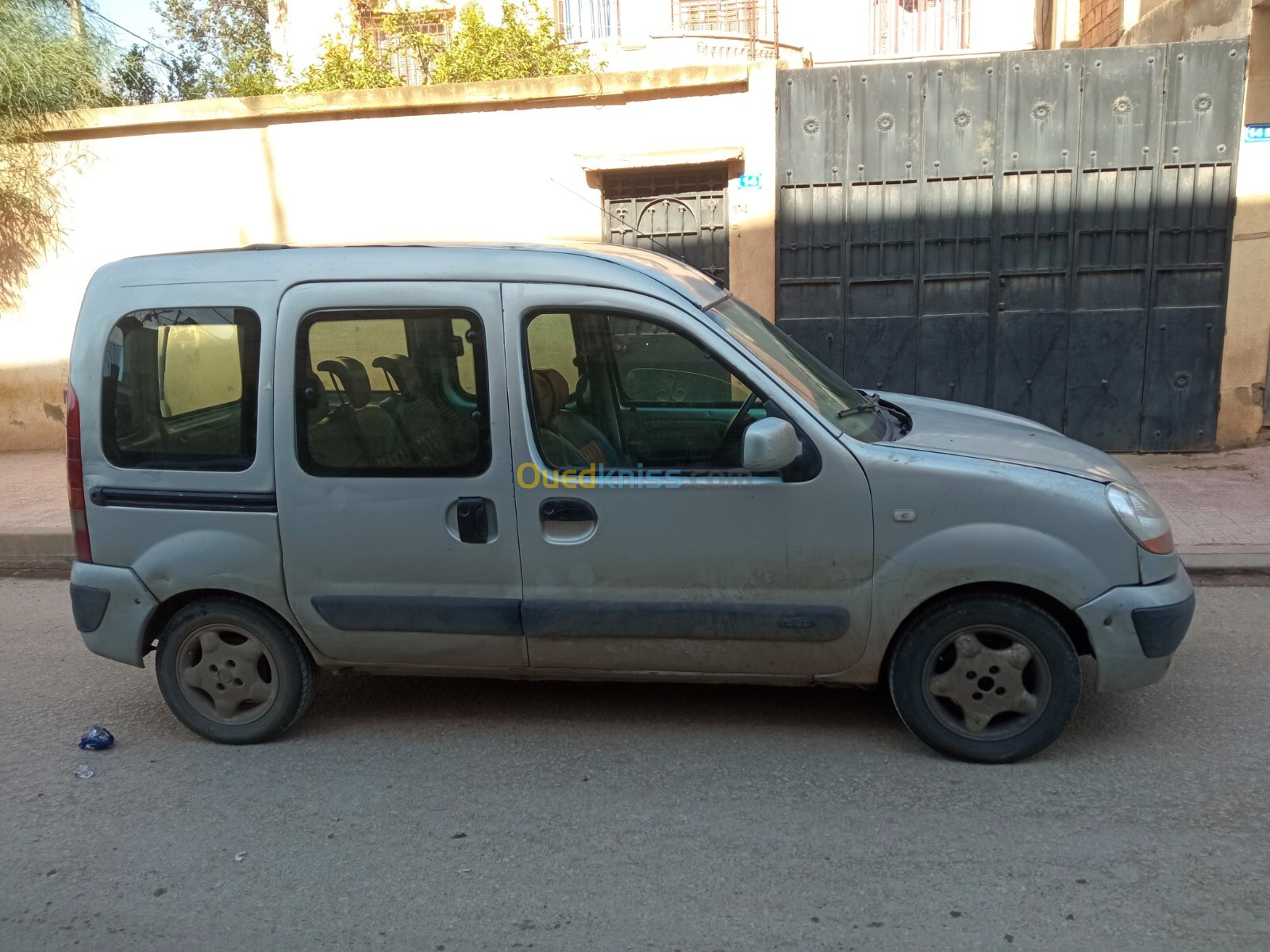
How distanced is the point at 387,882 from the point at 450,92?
24.2 feet

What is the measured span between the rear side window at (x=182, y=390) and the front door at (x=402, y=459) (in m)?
0.17

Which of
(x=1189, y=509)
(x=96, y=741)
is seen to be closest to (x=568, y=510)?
(x=96, y=741)

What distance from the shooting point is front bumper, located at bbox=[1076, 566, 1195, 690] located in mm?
3588

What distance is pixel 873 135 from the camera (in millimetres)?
8539

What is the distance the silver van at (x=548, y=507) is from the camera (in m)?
3.65

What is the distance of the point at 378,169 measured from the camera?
9.27 meters

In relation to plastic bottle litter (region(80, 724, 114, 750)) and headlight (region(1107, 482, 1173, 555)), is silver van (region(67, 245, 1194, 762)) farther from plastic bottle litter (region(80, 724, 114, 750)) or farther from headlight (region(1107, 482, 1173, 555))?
plastic bottle litter (region(80, 724, 114, 750))

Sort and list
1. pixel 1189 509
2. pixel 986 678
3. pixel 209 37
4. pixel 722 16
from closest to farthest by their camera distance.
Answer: pixel 986 678 → pixel 1189 509 → pixel 722 16 → pixel 209 37

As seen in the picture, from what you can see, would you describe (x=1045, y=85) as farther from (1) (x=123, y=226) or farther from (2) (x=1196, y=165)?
(1) (x=123, y=226)

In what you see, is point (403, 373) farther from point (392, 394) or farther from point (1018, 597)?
point (1018, 597)

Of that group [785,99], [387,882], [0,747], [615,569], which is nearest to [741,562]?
[615,569]

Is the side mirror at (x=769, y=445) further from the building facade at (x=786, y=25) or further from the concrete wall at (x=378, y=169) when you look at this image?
the building facade at (x=786, y=25)

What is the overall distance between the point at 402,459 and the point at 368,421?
0.20 m

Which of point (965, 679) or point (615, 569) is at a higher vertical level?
point (615, 569)
